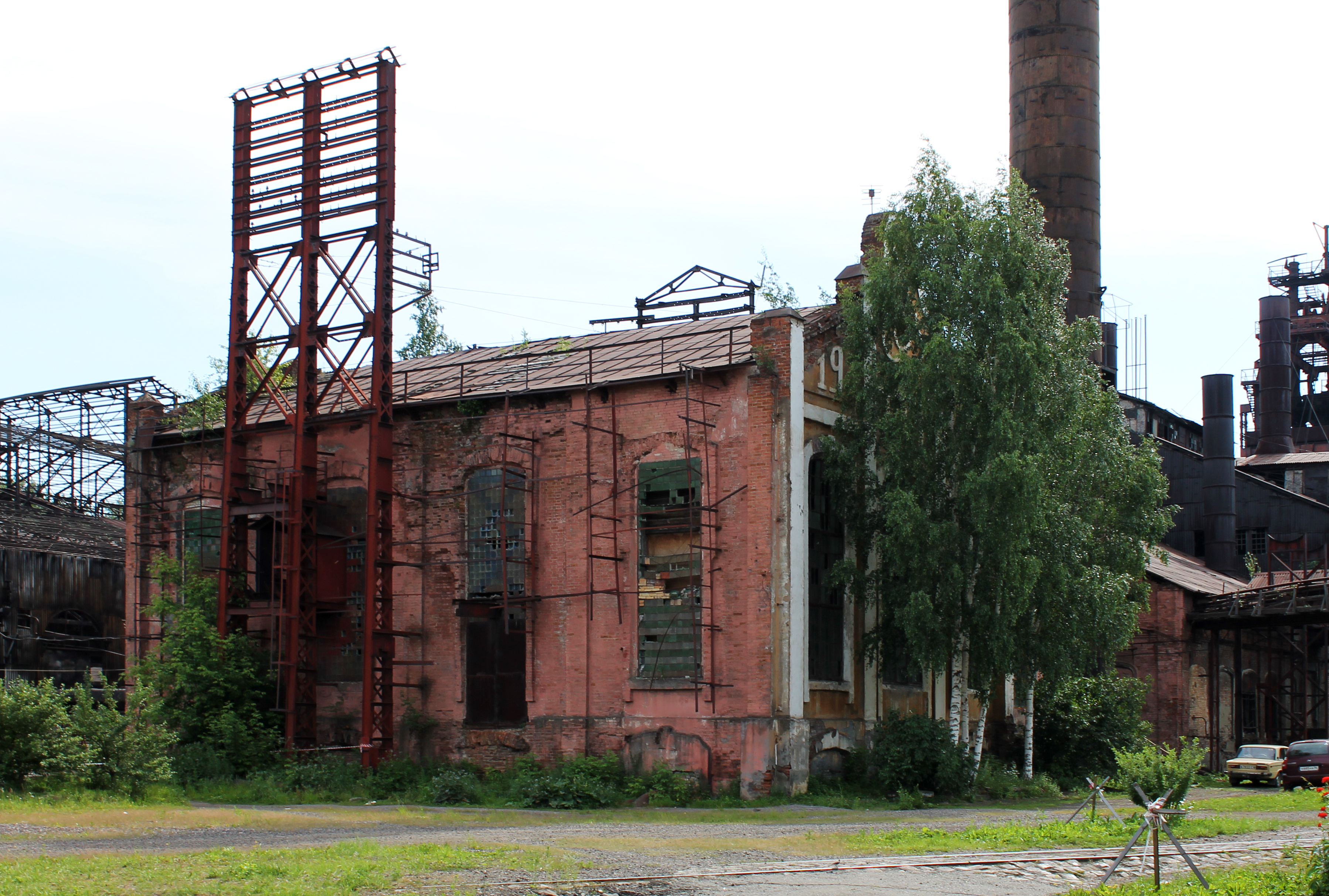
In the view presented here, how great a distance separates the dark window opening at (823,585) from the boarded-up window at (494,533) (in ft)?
Answer: 16.5

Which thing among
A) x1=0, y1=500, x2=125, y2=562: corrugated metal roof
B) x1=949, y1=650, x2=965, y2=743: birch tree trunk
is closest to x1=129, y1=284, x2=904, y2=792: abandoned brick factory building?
x1=949, y1=650, x2=965, y2=743: birch tree trunk

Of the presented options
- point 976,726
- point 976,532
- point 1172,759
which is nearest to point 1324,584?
point 976,726

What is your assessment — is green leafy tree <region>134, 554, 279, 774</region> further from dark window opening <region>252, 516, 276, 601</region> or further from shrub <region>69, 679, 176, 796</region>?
shrub <region>69, 679, 176, 796</region>

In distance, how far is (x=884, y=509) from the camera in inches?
904

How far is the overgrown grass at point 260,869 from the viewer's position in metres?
10.1

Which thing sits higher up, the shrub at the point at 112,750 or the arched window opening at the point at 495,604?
the arched window opening at the point at 495,604

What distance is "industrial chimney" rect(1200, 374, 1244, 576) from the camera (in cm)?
4253

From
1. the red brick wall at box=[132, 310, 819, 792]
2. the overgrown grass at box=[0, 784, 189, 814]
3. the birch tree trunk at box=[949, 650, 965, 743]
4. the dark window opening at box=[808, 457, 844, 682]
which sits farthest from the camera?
the birch tree trunk at box=[949, 650, 965, 743]

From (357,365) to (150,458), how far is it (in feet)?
15.9

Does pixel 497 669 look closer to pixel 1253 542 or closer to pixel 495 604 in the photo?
pixel 495 604

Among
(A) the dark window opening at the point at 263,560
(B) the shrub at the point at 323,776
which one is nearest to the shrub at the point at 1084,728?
(B) the shrub at the point at 323,776

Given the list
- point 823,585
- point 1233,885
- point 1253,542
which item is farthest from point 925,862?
point 1253,542

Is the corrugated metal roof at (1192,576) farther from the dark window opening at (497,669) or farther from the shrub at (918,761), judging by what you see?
the dark window opening at (497,669)

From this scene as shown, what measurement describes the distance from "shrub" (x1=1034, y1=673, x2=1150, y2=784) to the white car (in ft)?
12.6
